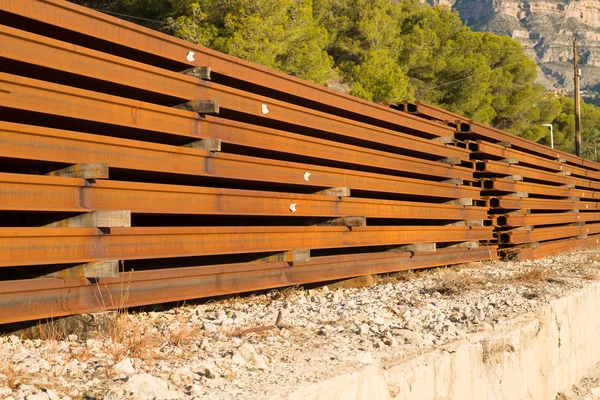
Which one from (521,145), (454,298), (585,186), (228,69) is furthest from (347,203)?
(585,186)

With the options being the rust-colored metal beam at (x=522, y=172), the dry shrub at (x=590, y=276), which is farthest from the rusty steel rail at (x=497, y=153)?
the dry shrub at (x=590, y=276)

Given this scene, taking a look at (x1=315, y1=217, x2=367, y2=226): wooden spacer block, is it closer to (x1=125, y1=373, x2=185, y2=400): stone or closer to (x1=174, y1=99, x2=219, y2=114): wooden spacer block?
(x1=174, y1=99, x2=219, y2=114): wooden spacer block

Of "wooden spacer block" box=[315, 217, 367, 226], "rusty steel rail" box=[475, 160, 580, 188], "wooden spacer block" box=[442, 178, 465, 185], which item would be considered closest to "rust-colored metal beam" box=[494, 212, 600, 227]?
"rusty steel rail" box=[475, 160, 580, 188]

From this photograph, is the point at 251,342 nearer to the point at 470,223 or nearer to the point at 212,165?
the point at 212,165

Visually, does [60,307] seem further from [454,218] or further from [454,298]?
[454,218]

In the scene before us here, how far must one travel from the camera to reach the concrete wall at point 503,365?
12.8ft

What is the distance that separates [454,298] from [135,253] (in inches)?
126

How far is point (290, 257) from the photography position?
6766 mm

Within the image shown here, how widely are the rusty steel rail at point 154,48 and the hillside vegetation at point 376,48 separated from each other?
1545cm

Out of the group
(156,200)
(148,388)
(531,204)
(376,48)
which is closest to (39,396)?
(148,388)

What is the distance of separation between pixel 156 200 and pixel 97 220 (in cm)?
58

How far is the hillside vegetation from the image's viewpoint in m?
23.9

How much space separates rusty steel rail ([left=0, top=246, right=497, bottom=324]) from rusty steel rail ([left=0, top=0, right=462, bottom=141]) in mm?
1667

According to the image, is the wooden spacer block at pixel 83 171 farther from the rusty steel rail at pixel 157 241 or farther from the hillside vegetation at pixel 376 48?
the hillside vegetation at pixel 376 48
